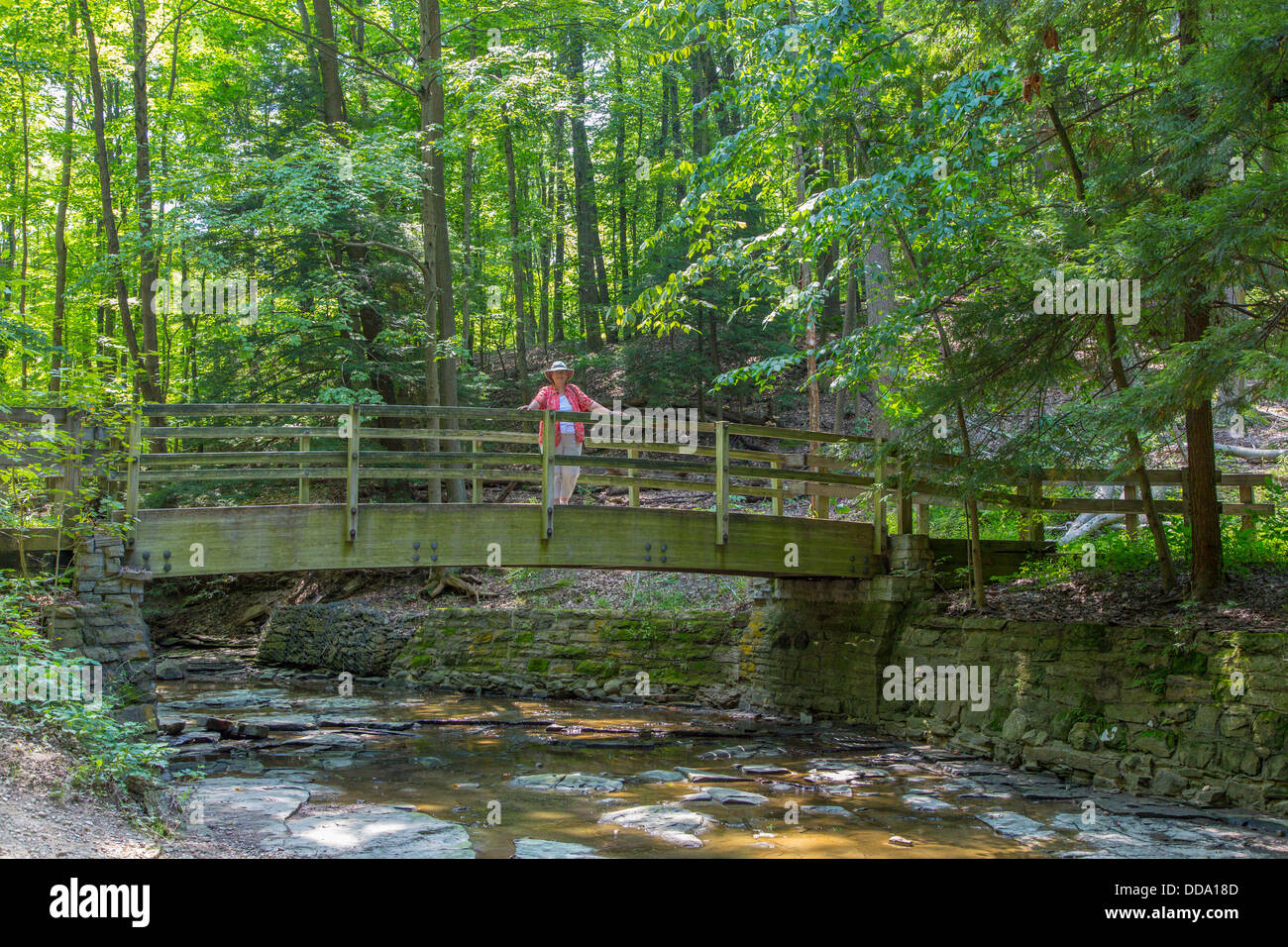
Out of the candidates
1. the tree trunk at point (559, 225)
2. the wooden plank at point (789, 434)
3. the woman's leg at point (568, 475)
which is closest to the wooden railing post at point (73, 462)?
the woman's leg at point (568, 475)

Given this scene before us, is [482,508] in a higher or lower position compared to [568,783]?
higher

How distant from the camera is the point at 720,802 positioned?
7531 mm

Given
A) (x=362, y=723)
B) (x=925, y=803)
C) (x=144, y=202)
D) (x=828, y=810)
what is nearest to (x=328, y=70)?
(x=144, y=202)

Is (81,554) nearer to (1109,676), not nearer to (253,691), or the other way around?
(253,691)

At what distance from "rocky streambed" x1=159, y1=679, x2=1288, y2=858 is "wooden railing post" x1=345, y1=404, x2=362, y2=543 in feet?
7.58

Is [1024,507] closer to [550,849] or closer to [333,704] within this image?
[550,849]

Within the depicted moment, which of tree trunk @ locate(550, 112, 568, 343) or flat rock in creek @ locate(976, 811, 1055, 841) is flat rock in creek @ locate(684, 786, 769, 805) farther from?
tree trunk @ locate(550, 112, 568, 343)

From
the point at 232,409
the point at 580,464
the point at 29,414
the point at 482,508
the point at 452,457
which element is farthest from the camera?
the point at 580,464

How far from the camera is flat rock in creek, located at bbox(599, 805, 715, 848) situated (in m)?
6.45

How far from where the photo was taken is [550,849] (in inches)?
→ 237

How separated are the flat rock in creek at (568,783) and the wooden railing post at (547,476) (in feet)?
8.69

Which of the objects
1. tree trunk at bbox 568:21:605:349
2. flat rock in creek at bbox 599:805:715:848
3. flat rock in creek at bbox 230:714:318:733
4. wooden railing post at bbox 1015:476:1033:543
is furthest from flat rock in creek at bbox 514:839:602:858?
tree trunk at bbox 568:21:605:349

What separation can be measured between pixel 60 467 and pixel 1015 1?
982 cm

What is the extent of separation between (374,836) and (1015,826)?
180 inches
